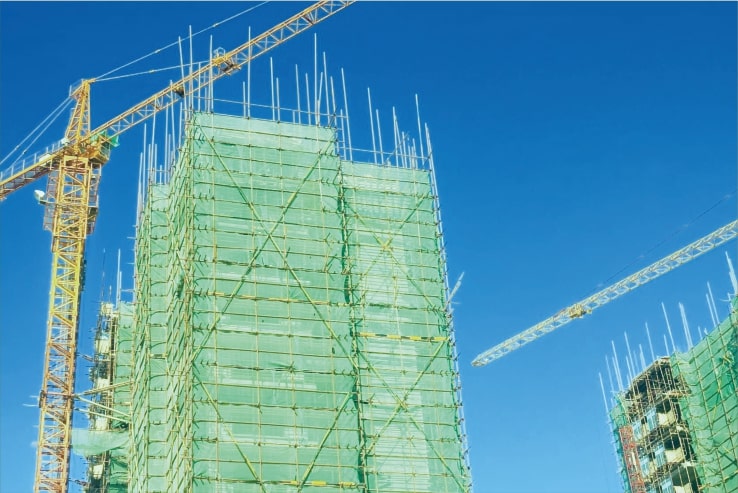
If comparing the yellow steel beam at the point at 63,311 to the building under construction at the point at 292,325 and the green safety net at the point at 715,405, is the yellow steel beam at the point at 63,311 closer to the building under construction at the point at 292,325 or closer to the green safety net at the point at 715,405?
the building under construction at the point at 292,325

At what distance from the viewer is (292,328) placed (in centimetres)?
4500

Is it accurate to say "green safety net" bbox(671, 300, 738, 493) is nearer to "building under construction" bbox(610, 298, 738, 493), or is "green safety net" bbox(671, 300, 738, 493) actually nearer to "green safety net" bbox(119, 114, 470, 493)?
"building under construction" bbox(610, 298, 738, 493)

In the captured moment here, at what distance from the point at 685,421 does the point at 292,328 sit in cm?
3356

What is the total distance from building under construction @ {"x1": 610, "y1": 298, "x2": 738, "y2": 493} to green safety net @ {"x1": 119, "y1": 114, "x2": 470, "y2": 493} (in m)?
23.5

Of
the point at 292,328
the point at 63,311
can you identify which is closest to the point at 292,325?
the point at 292,328

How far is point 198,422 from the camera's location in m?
41.8

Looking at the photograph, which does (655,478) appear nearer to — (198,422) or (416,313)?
(416,313)

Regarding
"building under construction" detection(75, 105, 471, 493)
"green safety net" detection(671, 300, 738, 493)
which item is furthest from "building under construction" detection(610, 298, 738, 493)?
"building under construction" detection(75, 105, 471, 493)

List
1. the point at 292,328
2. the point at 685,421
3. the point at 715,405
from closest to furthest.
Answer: the point at 292,328 → the point at 715,405 → the point at 685,421

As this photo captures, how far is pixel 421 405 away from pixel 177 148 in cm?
1510

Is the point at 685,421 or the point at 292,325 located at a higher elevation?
the point at 685,421

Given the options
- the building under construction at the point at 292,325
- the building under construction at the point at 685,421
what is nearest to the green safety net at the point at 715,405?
the building under construction at the point at 685,421

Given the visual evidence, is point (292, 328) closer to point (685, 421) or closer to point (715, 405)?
point (715, 405)

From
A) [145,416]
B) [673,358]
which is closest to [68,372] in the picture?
[145,416]
